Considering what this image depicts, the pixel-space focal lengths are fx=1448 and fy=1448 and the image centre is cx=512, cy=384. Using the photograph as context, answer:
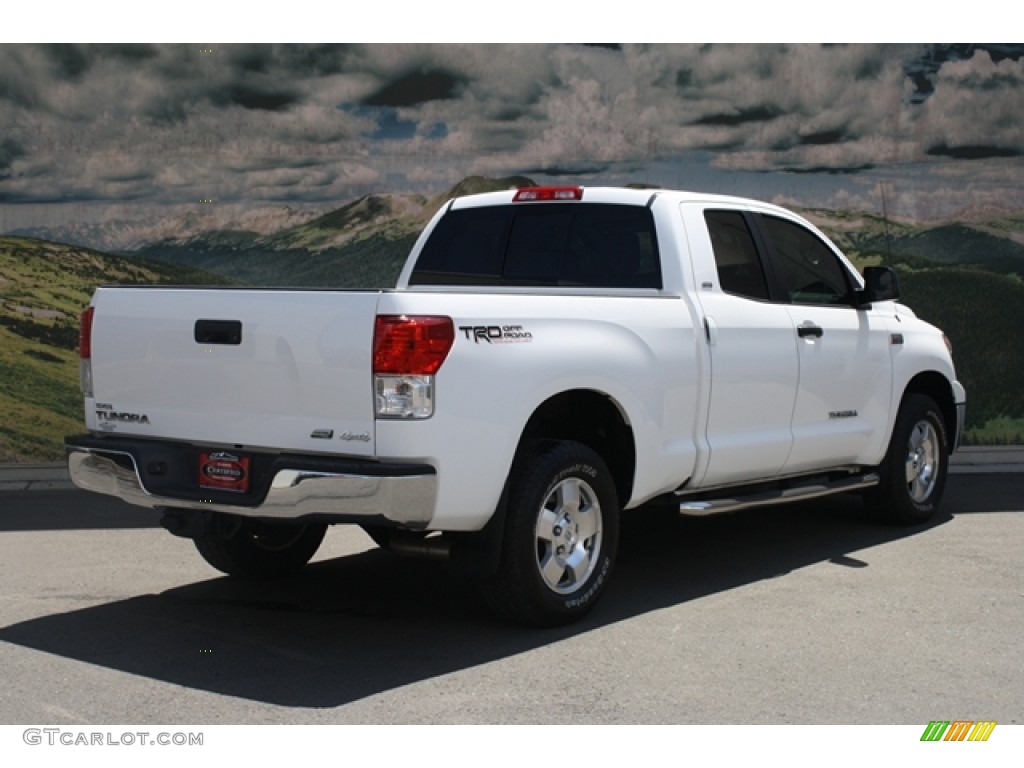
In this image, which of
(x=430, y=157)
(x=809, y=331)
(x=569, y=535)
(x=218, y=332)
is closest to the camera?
(x=218, y=332)

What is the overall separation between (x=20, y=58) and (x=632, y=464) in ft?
27.5

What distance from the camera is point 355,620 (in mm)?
6828

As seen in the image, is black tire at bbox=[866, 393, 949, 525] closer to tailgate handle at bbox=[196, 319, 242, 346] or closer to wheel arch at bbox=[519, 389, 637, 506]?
wheel arch at bbox=[519, 389, 637, 506]

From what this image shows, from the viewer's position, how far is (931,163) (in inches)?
562

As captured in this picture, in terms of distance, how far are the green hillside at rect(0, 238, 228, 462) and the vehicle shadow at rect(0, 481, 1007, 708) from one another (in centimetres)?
564

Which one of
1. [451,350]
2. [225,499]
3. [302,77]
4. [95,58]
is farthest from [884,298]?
[95,58]

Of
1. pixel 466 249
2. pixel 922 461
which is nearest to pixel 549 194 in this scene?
pixel 466 249

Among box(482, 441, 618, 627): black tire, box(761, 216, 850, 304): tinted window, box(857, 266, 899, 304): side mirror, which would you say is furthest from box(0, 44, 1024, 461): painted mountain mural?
box(482, 441, 618, 627): black tire

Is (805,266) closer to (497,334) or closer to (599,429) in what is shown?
(599,429)

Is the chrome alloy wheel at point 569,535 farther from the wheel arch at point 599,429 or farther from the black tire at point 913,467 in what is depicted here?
the black tire at point 913,467

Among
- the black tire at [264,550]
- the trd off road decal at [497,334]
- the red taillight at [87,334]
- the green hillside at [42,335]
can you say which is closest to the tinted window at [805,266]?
the trd off road decal at [497,334]
